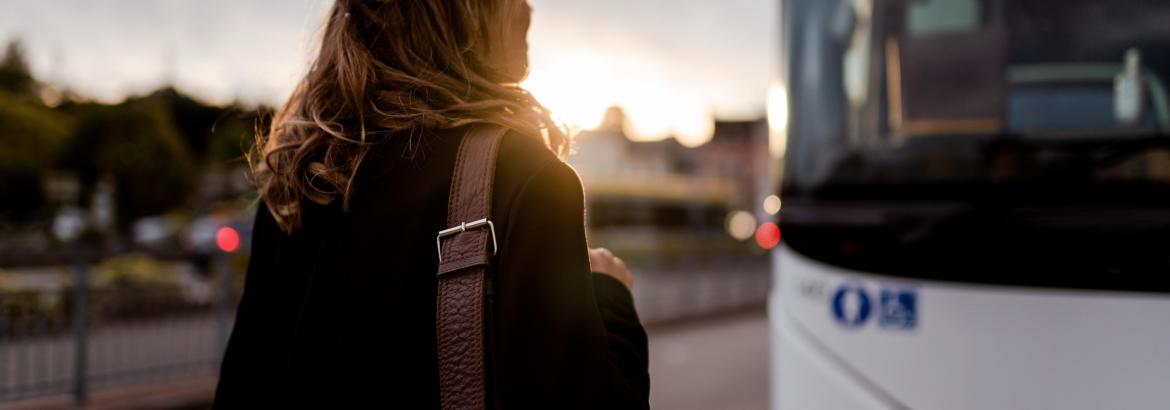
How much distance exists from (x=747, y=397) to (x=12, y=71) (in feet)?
168

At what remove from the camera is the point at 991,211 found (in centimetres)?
226

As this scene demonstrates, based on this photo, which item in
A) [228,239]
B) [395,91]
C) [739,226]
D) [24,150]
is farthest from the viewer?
[24,150]

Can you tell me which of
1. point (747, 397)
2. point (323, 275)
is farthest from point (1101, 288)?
point (747, 397)

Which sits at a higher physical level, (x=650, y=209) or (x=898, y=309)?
(x=898, y=309)

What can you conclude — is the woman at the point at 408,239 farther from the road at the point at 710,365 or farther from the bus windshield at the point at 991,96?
the road at the point at 710,365

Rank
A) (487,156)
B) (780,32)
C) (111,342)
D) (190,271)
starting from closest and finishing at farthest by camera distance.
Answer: (487,156), (780,32), (111,342), (190,271)

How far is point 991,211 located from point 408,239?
1.67 metres

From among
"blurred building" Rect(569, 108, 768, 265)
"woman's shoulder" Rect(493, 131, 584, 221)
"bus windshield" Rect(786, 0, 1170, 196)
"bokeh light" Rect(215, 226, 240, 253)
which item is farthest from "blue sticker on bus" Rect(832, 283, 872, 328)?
"bokeh light" Rect(215, 226, 240, 253)

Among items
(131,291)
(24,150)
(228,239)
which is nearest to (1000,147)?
(131,291)

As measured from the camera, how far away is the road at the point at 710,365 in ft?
25.1

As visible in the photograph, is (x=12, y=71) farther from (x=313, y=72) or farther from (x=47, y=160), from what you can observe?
(x=313, y=72)

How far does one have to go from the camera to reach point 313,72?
4.54ft

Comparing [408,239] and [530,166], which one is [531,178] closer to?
[530,166]

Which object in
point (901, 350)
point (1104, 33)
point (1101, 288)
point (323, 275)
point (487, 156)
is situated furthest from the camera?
point (901, 350)
